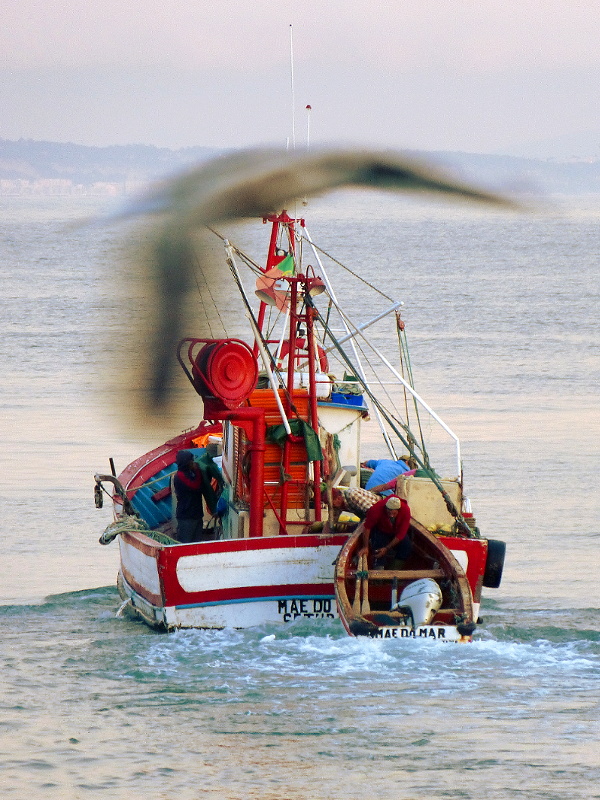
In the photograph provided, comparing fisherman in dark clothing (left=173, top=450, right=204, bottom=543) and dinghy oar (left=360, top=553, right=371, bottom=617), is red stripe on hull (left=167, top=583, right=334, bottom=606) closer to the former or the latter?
dinghy oar (left=360, top=553, right=371, bottom=617)

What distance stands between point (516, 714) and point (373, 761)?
1.73 meters

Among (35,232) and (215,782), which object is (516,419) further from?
(35,232)

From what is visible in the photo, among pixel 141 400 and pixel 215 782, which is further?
pixel 141 400

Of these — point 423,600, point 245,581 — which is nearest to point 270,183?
point 245,581

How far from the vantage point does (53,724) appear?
13.1 metres

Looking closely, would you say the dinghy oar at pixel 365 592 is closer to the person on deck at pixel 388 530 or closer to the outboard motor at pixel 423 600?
the person on deck at pixel 388 530

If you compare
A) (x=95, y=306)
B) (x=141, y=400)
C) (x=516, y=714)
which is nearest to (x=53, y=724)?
(x=516, y=714)

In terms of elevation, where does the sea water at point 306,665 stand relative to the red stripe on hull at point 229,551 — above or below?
below

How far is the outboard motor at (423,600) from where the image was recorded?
14.6 meters

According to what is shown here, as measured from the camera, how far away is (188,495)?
17.4 m

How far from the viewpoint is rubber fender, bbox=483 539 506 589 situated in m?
15.8

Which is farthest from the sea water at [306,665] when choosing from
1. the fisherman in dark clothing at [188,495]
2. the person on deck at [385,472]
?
the person on deck at [385,472]

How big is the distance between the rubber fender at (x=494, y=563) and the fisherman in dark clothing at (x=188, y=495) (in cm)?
389

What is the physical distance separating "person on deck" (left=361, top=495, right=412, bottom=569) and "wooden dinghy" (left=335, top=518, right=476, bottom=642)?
5.2 inches
